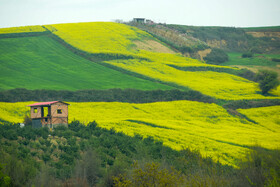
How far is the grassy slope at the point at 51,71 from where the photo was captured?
56781 mm

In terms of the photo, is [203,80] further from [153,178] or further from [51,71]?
[153,178]

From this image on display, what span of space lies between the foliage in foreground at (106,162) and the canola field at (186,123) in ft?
12.4

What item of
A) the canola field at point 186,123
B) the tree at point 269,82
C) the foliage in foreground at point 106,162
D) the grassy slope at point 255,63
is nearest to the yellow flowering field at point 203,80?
the tree at point 269,82

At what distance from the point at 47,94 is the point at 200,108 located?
22558mm

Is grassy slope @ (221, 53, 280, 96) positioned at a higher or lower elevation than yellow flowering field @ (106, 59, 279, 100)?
higher

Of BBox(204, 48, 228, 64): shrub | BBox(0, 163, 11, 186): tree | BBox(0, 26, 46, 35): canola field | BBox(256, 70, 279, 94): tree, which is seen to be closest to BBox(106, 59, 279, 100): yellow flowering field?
BBox(256, 70, 279, 94): tree

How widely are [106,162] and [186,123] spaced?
798 inches

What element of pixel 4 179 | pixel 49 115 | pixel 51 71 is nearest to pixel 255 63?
pixel 51 71

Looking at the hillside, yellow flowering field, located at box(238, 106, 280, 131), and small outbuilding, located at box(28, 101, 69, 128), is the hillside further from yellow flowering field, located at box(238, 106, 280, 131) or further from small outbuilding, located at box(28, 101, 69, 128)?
small outbuilding, located at box(28, 101, 69, 128)

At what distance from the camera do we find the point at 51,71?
6384 cm

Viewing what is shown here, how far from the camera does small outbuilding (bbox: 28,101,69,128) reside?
3659 centimetres

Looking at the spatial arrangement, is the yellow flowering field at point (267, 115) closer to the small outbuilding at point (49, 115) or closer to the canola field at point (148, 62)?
the canola field at point (148, 62)

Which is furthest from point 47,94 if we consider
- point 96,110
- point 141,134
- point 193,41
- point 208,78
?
point 193,41

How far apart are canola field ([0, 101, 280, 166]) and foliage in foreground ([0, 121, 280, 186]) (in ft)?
12.4
